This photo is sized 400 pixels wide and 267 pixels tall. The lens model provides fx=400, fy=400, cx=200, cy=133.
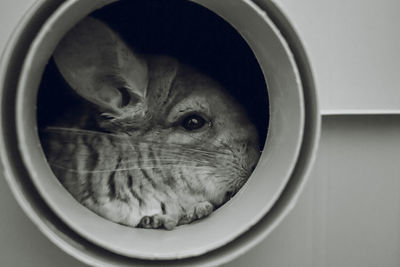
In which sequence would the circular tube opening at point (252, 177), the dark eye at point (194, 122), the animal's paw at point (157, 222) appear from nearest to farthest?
the circular tube opening at point (252, 177) → the animal's paw at point (157, 222) → the dark eye at point (194, 122)

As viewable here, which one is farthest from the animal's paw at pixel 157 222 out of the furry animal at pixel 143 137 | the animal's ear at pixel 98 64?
the animal's ear at pixel 98 64

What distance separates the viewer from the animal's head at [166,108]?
2.19 ft

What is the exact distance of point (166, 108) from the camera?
0.79 meters


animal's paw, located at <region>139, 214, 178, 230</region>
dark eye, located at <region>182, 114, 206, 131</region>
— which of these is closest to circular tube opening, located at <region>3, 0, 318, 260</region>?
animal's paw, located at <region>139, 214, 178, 230</region>

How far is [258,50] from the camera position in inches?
25.4

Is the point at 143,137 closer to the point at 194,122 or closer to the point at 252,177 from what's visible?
the point at 194,122

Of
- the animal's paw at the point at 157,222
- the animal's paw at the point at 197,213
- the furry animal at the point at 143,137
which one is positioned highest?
the furry animal at the point at 143,137

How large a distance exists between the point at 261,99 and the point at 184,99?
0.15 meters

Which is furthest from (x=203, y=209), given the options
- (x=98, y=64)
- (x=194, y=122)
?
(x=98, y=64)

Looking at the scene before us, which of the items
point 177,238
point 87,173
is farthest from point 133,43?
point 177,238

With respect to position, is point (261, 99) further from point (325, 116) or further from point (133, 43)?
→ point (133, 43)

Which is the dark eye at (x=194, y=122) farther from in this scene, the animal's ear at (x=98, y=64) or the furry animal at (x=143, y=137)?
the animal's ear at (x=98, y=64)

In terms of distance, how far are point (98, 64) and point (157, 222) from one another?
28 centimetres

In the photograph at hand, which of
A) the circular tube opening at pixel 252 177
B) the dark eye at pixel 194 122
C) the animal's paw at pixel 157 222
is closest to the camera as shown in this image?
the circular tube opening at pixel 252 177
